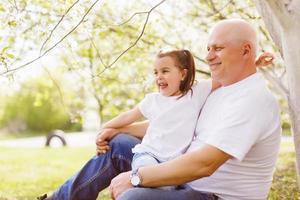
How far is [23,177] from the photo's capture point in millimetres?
8523

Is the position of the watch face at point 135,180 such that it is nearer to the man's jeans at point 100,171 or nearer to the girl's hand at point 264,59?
the man's jeans at point 100,171

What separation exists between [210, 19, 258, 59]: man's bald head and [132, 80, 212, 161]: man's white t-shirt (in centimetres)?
52

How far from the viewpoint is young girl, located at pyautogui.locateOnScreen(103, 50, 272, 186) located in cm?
375

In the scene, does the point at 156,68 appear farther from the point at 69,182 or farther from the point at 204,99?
the point at 69,182

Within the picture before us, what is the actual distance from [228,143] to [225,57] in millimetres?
560

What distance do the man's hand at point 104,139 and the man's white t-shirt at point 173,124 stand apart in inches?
12.9

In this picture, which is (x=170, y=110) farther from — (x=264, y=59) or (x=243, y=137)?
(x=243, y=137)

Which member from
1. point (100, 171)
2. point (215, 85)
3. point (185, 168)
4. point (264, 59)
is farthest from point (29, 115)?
point (185, 168)

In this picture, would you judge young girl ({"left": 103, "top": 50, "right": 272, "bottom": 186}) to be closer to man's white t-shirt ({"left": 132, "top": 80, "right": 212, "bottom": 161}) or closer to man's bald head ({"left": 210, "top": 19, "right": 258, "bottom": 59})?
man's white t-shirt ({"left": 132, "top": 80, "right": 212, "bottom": 161})

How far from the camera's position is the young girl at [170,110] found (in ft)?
12.3

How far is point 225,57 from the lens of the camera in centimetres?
337

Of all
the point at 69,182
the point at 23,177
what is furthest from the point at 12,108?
the point at 69,182

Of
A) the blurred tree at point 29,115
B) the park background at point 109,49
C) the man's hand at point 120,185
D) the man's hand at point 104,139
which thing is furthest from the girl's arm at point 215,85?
the blurred tree at point 29,115

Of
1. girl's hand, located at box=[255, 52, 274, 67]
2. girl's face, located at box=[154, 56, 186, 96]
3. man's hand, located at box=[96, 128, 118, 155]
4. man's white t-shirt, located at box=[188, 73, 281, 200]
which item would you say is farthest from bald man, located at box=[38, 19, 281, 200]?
man's hand, located at box=[96, 128, 118, 155]
